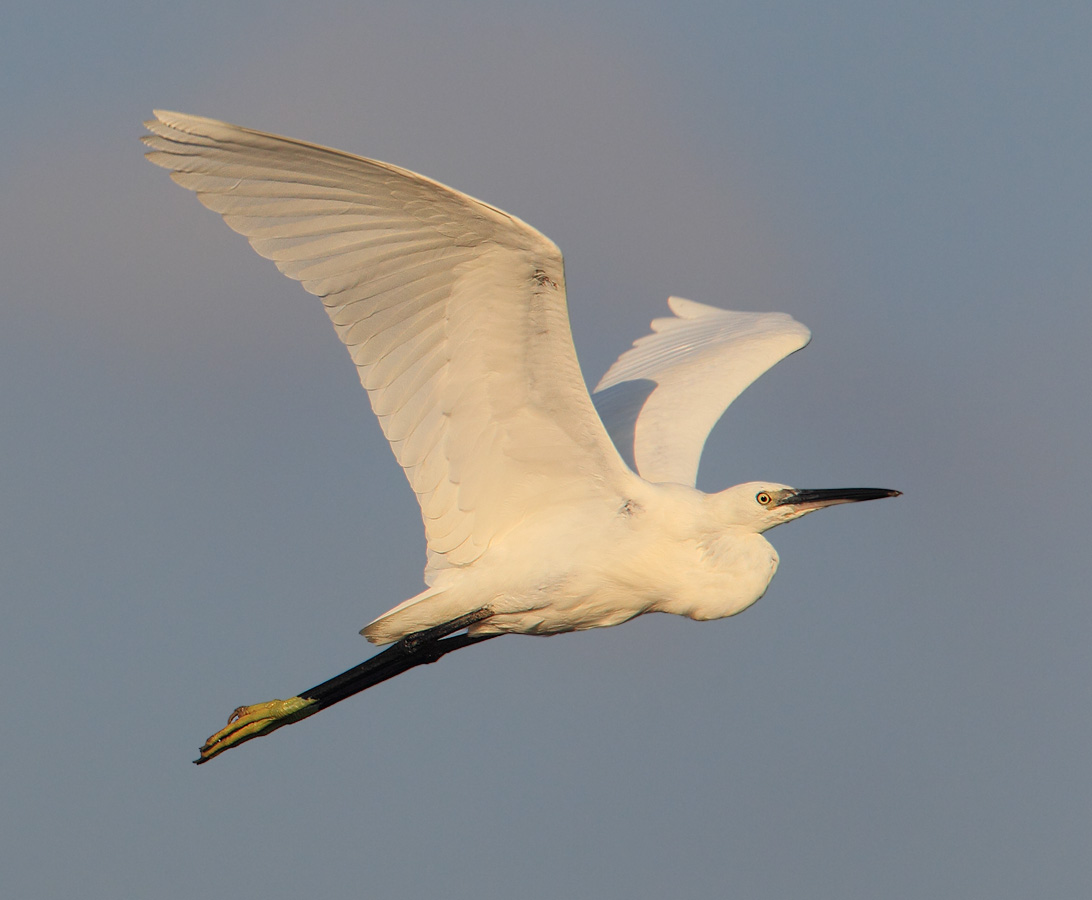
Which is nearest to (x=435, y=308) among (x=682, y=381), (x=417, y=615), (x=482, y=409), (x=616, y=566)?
(x=482, y=409)

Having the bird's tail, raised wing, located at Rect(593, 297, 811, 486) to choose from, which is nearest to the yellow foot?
the bird's tail

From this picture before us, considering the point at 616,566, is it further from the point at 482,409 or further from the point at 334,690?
the point at 334,690

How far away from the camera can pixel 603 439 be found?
9344 millimetres

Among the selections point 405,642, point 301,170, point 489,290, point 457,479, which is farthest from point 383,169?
point 405,642

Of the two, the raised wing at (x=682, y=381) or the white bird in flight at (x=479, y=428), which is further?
the raised wing at (x=682, y=381)

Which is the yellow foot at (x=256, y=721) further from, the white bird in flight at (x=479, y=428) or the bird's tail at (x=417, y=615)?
the bird's tail at (x=417, y=615)

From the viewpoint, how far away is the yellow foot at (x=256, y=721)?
439 inches

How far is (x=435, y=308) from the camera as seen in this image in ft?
28.5

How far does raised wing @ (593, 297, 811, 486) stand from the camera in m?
11.6

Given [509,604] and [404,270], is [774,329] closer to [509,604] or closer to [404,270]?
[509,604]

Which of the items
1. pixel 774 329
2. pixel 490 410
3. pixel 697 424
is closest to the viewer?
pixel 490 410

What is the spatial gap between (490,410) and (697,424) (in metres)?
Answer: 3.19

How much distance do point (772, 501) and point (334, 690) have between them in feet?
13.4

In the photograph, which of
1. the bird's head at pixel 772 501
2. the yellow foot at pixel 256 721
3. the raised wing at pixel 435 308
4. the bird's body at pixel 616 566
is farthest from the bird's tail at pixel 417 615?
the bird's head at pixel 772 501
